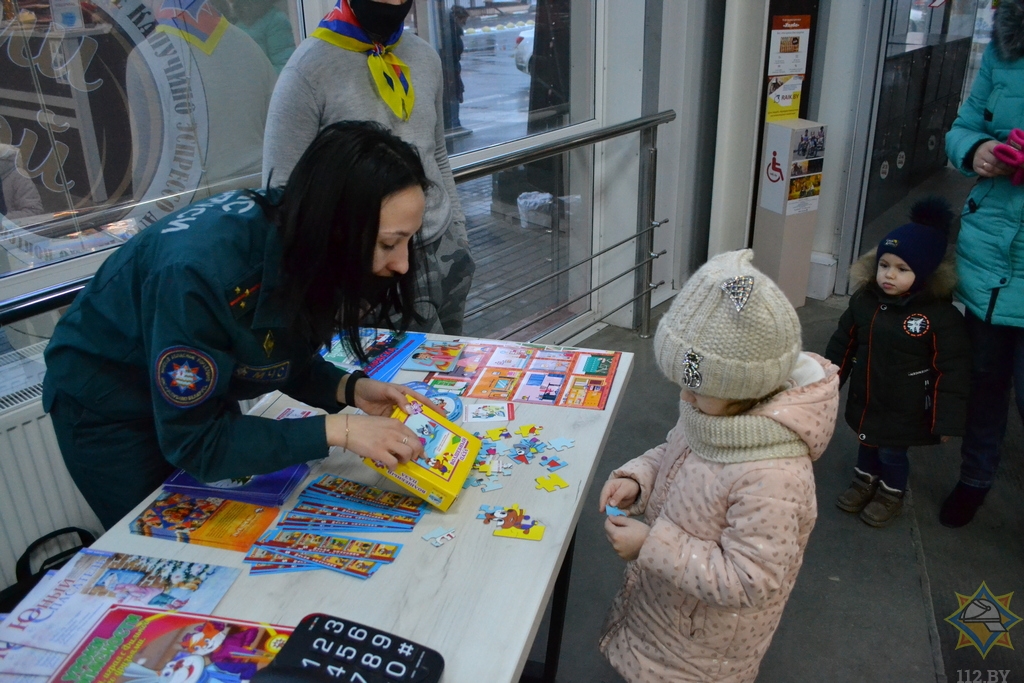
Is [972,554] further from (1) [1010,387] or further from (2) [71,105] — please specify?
(2) [71,105]

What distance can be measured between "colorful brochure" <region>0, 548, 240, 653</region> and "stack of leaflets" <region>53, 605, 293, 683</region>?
0.02 metres

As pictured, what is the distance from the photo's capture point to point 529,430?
1472 millimetres

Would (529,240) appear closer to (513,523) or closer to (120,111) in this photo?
(120,111)

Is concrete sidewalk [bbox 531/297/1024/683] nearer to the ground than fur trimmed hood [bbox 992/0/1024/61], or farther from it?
nearer to the ground

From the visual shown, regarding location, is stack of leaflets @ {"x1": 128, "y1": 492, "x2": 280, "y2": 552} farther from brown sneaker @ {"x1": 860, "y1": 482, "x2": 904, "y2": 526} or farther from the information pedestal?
the information pedestal

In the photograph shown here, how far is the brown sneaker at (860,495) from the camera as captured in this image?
2.44 meters

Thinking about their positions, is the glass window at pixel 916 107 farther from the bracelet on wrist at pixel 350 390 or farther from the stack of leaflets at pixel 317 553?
the stack of leaflets at pixel 317 553

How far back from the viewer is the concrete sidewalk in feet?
6.21

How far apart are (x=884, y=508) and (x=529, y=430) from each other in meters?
1.47

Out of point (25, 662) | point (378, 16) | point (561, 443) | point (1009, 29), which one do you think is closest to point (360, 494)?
point (561, 443)

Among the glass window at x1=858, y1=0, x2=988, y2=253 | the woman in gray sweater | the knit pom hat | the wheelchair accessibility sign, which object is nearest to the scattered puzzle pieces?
the knit pom hat

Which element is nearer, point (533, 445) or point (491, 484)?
point (491, 484)

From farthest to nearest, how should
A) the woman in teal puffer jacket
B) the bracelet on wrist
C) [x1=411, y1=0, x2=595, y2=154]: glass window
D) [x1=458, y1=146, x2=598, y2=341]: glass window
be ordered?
[x1=458, y1=146, x2=598, y2=341]: glass window, [x1=411, y1=0, x2=595, y2=154]: glass window, the woman in teal puffer jacket, the bracelet on wrist

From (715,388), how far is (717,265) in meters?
0.17
